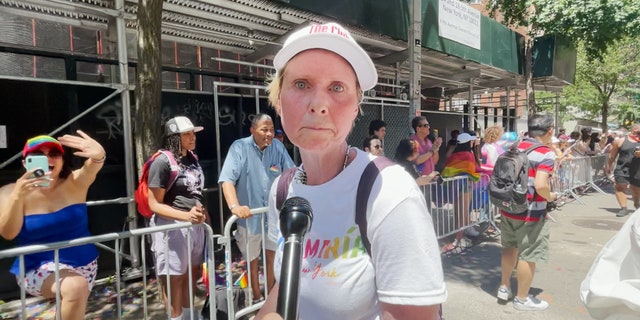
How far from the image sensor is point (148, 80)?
400cm

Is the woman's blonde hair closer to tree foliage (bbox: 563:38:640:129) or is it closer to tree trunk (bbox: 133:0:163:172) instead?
tree trunk (bbox: 133:0:163:172)

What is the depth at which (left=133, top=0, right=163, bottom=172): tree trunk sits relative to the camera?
3932 mm

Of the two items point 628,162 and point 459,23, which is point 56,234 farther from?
point 628,162

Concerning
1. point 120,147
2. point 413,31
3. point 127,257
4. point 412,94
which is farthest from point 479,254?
point 120,147

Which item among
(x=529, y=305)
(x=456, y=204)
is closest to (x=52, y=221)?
(x=529, y=305)

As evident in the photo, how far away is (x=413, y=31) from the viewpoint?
6.79 m

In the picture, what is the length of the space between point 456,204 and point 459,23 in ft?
15.0

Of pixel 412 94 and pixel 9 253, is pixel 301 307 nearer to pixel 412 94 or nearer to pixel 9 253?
pixel 9 253

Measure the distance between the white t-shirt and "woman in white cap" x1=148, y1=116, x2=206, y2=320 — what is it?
7.93ft

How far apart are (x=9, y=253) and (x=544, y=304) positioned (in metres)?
4.86

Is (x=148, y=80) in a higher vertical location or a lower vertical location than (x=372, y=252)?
higher

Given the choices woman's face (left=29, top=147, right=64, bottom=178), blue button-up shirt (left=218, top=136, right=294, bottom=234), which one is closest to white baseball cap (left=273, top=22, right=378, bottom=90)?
woman's face (left=29, top=147, right=64, bottom=178)

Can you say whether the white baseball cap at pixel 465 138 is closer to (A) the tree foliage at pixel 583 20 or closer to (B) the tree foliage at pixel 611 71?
(A) the tree foliage at pixel 583 20

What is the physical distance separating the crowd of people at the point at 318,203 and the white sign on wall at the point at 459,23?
285 cm
